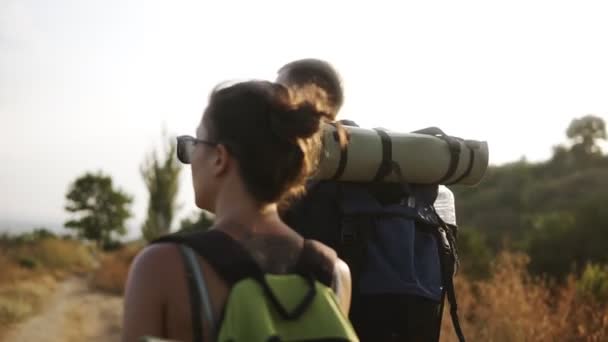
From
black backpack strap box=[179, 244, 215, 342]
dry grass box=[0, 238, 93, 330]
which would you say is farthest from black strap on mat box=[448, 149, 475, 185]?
dry grass box=[0, 238, 93, 330]

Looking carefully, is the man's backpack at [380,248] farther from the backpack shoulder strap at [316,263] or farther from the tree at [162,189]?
the tree at [162,189]

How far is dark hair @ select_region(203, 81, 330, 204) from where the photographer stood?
5.61 ft

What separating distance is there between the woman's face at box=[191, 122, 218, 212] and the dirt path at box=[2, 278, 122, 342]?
9451 mm

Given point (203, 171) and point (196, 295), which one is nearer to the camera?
point (196, 295)

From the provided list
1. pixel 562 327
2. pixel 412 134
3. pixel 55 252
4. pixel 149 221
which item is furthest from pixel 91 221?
pixel 412 134

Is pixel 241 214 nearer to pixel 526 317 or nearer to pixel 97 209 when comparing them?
pixel 526 317

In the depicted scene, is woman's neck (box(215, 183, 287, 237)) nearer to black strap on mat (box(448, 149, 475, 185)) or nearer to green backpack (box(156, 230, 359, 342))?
green backpack (box(156, 230, 359, 342))

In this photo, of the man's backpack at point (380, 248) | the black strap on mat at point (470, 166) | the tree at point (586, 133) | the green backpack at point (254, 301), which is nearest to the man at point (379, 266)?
the man's backpack at point (380, 248)

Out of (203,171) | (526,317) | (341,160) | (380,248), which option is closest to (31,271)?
(526,317)

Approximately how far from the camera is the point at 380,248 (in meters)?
2.62

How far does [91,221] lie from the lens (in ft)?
140

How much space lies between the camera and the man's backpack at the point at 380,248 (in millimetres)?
2564

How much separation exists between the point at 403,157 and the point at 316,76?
402 millimetres

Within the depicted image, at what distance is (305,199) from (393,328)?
486 mm
